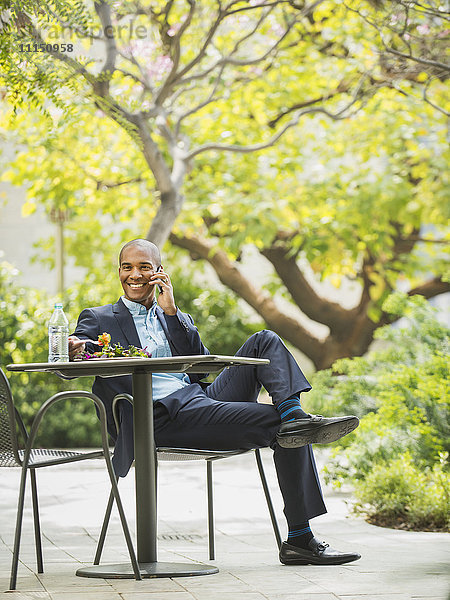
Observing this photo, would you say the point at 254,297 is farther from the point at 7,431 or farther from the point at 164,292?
the point at 7,431

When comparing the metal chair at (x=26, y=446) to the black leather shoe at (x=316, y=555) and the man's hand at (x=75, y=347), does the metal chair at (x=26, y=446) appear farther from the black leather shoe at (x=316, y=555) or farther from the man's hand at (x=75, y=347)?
the black leather shoe at (x=316, y=555)

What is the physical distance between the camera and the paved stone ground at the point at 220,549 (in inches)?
117

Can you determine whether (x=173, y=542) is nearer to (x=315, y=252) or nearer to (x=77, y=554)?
(x=77, y=554)

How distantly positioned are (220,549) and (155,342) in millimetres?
1094

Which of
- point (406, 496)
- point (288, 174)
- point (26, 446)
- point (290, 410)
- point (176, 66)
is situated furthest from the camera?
point (288, 174)

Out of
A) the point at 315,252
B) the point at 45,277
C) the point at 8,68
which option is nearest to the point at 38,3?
the point at 8,68

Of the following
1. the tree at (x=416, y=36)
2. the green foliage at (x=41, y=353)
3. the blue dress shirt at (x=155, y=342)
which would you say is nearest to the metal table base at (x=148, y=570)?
the blue dress shirt at (x=155, y=342)

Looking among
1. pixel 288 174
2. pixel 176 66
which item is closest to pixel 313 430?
pixel 176 66

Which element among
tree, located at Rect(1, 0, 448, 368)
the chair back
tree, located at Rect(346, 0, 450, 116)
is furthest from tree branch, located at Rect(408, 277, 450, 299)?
the chair back

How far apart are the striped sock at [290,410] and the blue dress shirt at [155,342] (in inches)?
19.9

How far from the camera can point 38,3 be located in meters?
5.29

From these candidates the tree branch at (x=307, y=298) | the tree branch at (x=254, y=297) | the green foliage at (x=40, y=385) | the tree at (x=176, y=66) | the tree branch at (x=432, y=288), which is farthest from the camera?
the tree branch at (x=307, y=298)

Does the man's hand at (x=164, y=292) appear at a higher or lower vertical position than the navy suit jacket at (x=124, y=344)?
higher

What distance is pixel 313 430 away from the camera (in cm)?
326
